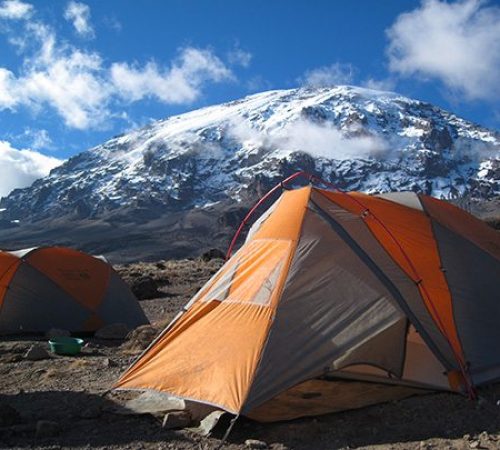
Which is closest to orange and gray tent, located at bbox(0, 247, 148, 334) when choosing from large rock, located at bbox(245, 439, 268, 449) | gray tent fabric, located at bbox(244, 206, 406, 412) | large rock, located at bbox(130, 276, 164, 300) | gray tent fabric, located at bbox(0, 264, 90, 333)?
gray tent fabric, located at bbox(0, 264, 90, 333)

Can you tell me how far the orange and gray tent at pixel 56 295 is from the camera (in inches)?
562

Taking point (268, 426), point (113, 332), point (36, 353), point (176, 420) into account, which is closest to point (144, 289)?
point (113, 332)

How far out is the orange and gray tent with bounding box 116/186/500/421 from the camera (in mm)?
7707

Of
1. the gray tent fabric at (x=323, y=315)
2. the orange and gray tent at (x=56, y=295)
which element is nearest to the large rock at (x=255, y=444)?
the gray tent fabric at (x=323, y=315)

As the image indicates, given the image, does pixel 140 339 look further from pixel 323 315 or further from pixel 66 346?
pixel 323 315

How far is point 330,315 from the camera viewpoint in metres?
8.12

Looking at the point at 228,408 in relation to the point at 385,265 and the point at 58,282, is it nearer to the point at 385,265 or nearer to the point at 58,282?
the point at 385,265

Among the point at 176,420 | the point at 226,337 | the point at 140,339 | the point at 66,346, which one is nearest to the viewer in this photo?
the point at 176,420

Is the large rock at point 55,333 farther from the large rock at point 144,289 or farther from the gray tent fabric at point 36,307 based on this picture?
the large rock at point 144,289

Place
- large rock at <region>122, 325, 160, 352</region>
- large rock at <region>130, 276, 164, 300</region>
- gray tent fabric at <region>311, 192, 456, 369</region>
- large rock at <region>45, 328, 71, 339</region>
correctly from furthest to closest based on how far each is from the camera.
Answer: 1. large rock at <region>130, 276, 164, 300</region>
2. large rock at <region>45, 328, 71, 339</region>
3. large rock at <region>122, 325, 160, 352</region>
4. gray tent fabric at <region>311, 192, 456, 369</region>

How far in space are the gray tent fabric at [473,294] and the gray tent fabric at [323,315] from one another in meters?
0.99

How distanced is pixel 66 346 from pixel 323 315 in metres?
6.12

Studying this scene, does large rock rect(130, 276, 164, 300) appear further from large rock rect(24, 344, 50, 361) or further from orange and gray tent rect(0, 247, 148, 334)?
large rock rect(24, 344, 50, 361)

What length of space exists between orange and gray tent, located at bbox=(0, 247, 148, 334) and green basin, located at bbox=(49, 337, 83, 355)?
2299 mm
